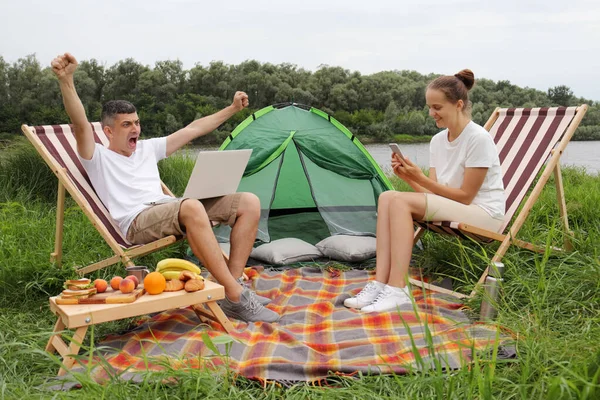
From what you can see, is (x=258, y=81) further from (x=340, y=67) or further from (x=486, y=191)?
(x=486, y=191)

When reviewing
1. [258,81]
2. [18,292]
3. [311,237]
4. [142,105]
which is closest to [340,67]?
[258,81]

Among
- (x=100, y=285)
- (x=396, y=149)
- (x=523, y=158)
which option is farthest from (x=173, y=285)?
(x=523, y=158)

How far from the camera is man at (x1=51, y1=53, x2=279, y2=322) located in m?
3.10

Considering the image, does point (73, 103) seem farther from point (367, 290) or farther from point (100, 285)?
point (367, 290)

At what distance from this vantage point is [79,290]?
102 inches

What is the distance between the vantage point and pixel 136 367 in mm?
2457

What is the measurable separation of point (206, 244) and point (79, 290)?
740mm

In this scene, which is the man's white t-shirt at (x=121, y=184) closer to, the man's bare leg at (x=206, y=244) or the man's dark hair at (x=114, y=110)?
the man's dark hair at (x=114, y=110)

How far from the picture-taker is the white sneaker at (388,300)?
10.4 ft

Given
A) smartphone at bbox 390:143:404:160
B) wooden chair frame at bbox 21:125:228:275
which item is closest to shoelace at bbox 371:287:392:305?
smartphone at bbox 390:143:404:160

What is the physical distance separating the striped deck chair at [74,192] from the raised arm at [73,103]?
0.18 metres

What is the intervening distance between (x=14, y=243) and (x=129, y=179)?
106 cm

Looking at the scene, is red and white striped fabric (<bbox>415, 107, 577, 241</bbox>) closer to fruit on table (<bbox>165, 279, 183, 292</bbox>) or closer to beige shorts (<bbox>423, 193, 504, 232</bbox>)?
beige shorts (<bbox>423, 193, 504, 232</bbox>)

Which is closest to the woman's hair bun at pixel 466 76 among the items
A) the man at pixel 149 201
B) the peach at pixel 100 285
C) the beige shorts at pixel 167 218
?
the man at pixel 149 201
